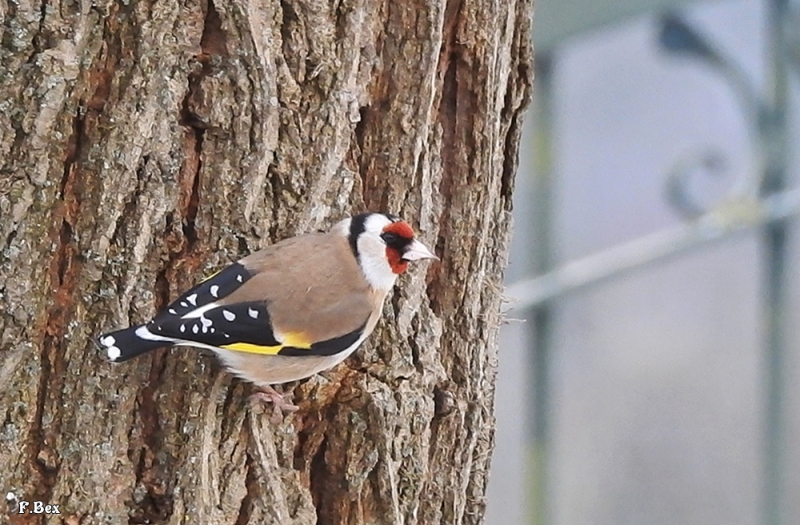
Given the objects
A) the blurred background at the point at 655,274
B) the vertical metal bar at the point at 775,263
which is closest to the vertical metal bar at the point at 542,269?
the blurred background at the point at 655,274

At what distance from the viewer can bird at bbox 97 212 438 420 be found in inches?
89.0

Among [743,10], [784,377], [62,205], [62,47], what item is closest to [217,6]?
[62,47]

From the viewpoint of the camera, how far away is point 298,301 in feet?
8.01

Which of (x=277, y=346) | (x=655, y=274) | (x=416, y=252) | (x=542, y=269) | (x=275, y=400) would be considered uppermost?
(x=655, y=274)

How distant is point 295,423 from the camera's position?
7.87ft

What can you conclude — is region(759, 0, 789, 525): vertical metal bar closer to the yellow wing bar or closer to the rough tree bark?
the rough tree bark

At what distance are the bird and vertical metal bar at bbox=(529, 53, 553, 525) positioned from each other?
1.73 m

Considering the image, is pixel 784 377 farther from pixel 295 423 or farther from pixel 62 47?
pixel 62 47

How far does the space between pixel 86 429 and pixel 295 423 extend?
39cm

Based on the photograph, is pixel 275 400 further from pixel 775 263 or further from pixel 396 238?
pixel 775 263

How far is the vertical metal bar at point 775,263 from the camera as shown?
4.56m

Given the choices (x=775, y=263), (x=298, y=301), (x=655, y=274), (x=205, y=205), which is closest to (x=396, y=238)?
(x=298, y=301)

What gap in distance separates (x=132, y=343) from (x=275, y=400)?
314 millimetres

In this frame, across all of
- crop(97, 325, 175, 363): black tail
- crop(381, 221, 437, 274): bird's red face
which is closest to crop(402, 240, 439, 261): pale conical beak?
crop(381, 221, 437, 274): bird's red face
